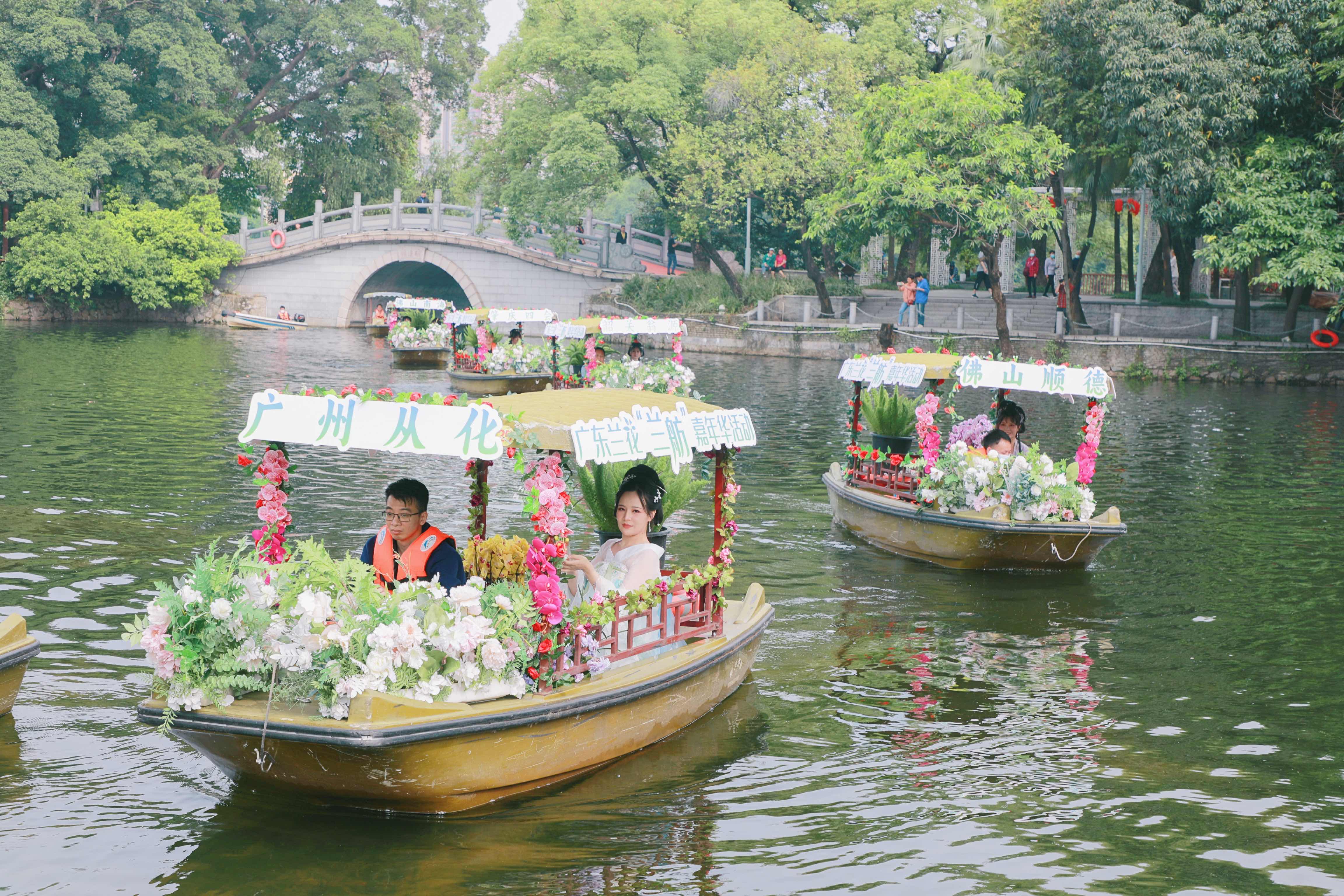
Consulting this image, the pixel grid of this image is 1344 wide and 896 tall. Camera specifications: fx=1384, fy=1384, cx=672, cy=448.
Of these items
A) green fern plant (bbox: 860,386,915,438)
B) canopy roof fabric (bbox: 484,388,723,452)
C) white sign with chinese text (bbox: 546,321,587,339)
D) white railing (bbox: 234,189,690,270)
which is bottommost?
green fern plant (bbox: 860,386,915,438)

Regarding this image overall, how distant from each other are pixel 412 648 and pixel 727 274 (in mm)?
38750

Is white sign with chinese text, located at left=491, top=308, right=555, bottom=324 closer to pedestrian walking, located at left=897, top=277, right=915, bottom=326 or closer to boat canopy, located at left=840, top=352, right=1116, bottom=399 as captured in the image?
boat canopy, located at left=840, top=352, right=1116, bottom=399

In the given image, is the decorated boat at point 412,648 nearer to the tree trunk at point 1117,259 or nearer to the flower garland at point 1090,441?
the flower garland at point 1090,441

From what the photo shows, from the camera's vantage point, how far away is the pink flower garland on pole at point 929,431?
544 inches

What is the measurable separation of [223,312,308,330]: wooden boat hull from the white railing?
3.47 metres

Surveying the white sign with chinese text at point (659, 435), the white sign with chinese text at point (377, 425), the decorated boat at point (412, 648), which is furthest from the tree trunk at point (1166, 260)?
the white sign with chinese text at point (377, 425)

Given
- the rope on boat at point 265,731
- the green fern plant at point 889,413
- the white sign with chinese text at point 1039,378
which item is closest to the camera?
the rope on boat at point 265,731

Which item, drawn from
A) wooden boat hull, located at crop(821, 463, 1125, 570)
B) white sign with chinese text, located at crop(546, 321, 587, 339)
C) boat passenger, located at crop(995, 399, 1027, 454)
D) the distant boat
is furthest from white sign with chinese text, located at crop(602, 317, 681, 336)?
the distant boat

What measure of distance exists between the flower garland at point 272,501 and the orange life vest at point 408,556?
554 millimetres

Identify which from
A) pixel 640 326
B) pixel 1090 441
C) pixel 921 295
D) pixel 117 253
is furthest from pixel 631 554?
pixel 117 253

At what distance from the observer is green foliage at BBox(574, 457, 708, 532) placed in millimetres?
11977

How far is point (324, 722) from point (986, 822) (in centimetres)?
354

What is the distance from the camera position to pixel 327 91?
55.1 metres

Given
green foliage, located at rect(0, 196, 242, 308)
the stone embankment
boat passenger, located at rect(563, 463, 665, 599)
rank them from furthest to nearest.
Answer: the stone embankment < green foliage, located at rect(0, 196, 242, 308) < boat passenger, located at rect(563, 463, 665, 599)
